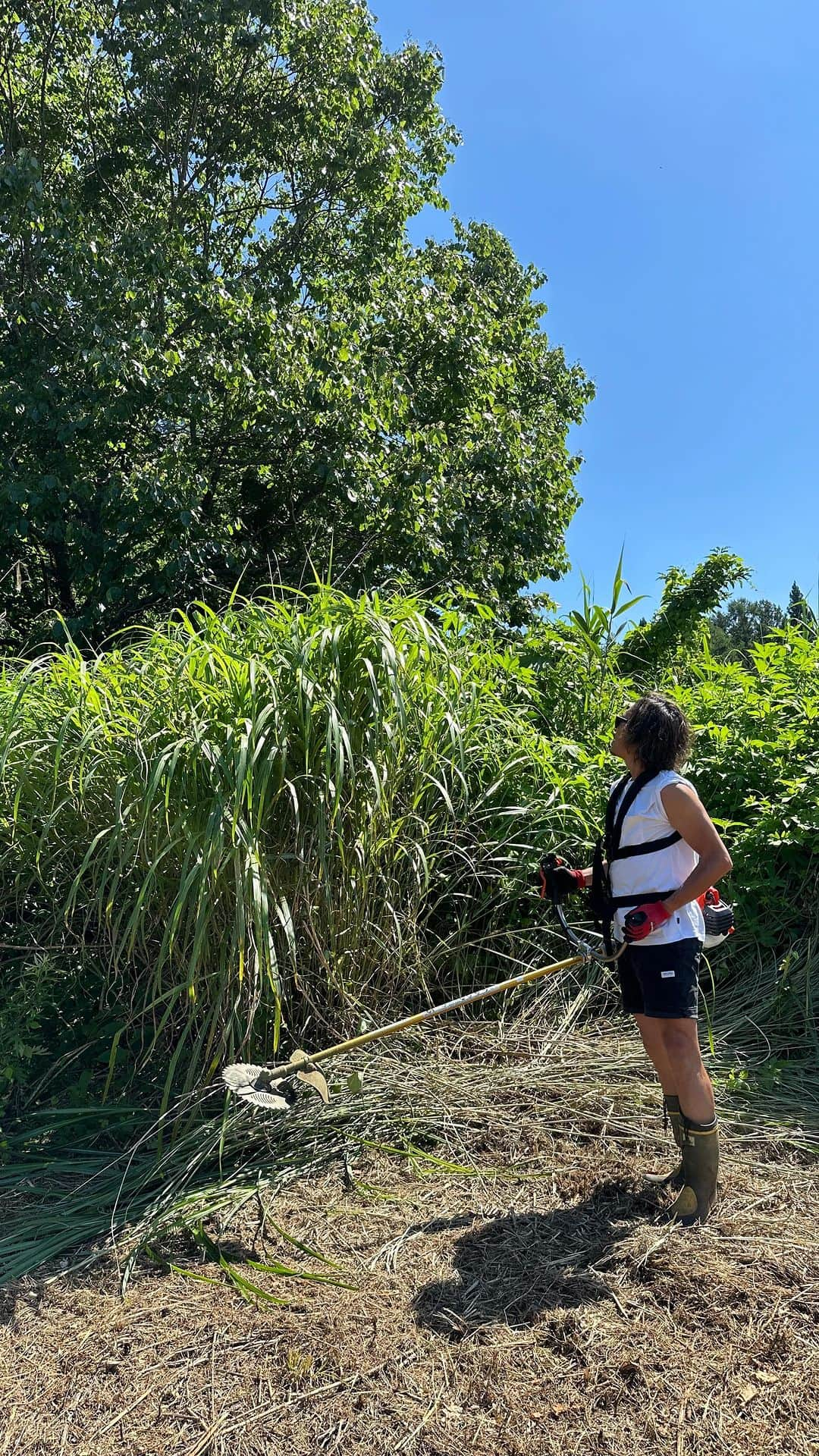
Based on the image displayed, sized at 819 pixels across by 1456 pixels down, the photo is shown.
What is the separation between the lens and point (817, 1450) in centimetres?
169

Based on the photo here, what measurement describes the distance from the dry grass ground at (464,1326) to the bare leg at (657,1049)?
298 millimetres

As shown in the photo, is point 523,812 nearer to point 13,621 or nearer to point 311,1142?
point 311,1142

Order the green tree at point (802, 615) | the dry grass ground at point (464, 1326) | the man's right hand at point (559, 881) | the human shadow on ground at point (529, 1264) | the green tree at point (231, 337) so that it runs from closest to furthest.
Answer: the dry grass ground at point (464, 1326) → the human shadow on ground at point (529, 1264) → the man's right hand at point (559, 881) → the green tree at point (802, 615) → the green tree at point (231, 337)

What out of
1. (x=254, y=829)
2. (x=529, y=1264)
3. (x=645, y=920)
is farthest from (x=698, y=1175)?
(x=254, y=829)

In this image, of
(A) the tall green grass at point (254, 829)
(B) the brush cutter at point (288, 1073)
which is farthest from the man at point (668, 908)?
(A) the tall green grass at point (254, 829)

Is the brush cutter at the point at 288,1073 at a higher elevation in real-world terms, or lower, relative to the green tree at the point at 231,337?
lower

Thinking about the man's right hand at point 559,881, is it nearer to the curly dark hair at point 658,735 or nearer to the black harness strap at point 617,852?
the black harness strap at point 617,852

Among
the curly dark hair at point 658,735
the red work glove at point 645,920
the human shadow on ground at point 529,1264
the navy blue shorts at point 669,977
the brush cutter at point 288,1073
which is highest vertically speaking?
the curly dark hair at point 658,735

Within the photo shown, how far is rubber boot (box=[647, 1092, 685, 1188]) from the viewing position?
2.49 metres

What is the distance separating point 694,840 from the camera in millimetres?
2348

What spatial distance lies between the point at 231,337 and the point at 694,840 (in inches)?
284

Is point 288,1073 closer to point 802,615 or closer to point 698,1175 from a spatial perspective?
point 698,1175

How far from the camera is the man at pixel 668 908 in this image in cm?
237

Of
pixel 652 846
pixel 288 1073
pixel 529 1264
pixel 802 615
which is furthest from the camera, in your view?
pixel 802 615
